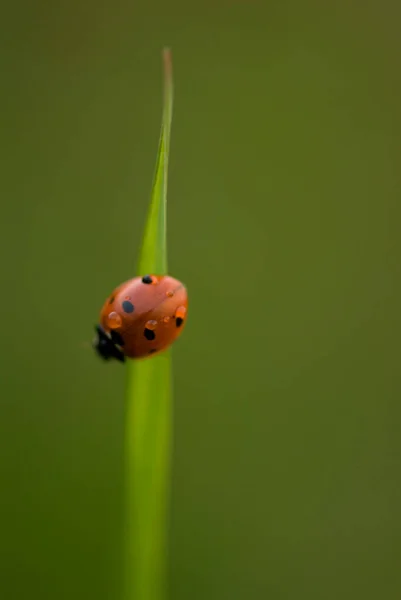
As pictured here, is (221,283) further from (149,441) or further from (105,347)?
(149,441)

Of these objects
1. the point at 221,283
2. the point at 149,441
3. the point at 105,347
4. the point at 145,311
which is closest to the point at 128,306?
the point at 145,311

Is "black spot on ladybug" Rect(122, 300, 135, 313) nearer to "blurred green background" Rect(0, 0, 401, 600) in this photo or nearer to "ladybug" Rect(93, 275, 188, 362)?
"ladybug" Rect(93, 275, 188, 362)

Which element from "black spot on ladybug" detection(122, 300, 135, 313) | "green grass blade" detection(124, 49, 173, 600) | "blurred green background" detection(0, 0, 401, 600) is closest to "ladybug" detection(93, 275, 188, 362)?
"black spot on ladybug" detection(122, 300, 135, 313)

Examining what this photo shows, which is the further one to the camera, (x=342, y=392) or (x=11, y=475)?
(x=342, y=392)

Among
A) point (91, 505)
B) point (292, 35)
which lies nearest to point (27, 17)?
point (292, 35)

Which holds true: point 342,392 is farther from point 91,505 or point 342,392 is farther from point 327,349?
point 91,505

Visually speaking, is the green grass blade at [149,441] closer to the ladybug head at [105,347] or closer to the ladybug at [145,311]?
the ladybug at [145,311]
